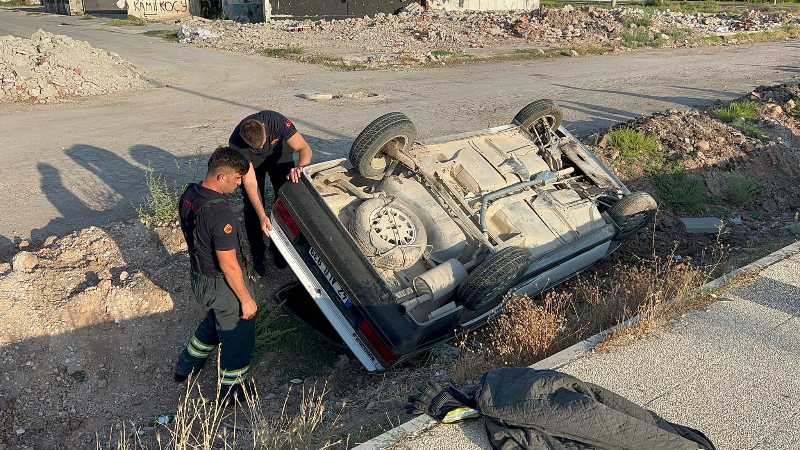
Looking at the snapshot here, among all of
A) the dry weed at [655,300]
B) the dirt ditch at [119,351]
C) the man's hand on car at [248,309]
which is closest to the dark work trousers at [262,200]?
the dirt ditch at [119,351]

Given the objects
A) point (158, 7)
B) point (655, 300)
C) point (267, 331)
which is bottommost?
point (267, 331)

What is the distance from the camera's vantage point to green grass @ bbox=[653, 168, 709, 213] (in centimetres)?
848

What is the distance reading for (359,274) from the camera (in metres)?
4.46

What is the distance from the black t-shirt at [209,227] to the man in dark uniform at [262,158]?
2.45 ft

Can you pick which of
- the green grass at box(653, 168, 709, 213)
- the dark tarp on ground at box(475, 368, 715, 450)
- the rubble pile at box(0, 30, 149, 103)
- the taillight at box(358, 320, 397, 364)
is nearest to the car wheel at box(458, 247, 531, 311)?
the taillight at box(358, 320, 397, 364)

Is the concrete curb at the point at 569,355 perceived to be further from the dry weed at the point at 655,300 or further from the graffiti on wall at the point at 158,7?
the graffiti on wall at the point at 158,7

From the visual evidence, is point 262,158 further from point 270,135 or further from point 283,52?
point 283,52

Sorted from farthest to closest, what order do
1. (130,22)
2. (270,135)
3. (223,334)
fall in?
(130,22), (270,135), (223,334)

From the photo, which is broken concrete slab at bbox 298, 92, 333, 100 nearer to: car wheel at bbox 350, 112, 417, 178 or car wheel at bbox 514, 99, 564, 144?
car wheel at bbox 514, 99, 564, 144

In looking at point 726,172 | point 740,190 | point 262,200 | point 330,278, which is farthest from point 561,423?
point 726,172

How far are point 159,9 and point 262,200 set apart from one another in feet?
89.0

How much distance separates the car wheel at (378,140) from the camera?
207 inches

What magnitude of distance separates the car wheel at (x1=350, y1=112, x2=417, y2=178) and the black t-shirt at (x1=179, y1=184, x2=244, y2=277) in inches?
54.7

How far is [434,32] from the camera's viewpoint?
21.5 metres
